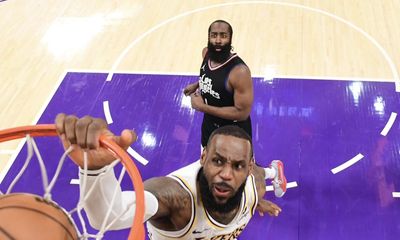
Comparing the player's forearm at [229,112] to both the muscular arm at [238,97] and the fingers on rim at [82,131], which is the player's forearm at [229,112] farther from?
the fingers on rim at [82,131]

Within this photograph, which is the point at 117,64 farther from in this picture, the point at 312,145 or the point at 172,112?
the point at 312,145

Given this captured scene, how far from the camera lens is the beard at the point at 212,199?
2.68 metres

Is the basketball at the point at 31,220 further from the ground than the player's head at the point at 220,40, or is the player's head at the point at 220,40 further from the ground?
the player's head at the point at 220,40

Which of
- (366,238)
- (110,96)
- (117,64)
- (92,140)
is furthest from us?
(117,64)

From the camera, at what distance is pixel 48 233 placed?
1737 millimetres

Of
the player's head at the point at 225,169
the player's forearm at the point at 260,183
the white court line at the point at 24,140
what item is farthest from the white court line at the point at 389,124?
the white court line at the point at 24,140

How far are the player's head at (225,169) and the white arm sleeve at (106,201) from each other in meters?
0.41

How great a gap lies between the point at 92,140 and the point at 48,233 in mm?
432

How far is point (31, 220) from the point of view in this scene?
1.75 metres

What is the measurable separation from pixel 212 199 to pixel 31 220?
116 centimetres

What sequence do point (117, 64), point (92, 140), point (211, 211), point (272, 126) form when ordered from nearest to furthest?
point (92, 140) → point (211, 211) → point (272, 126) → point (117, 64)

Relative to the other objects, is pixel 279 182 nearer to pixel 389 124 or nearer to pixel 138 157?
pixel 138 157

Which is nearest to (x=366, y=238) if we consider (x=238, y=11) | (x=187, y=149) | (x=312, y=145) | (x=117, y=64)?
(x=312, y=145)

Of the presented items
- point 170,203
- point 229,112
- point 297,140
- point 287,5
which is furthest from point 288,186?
point 287,5
